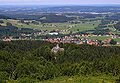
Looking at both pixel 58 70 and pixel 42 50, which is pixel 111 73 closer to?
pixel 58 70

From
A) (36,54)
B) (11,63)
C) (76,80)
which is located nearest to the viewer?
(76,80)

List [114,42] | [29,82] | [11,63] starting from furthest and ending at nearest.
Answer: [114,42], [11,63], [29,82]

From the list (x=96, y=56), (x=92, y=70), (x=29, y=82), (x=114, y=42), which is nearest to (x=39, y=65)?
(x=92, y=70)

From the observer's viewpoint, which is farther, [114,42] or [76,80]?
[114,42]

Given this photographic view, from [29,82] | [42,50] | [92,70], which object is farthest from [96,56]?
[29,82]

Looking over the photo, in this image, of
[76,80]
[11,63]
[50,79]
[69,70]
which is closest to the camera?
[76,80]

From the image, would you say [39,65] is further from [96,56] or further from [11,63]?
[96,56]

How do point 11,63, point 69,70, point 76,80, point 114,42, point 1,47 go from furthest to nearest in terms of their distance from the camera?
point 114,42 < point 1,47 < point 11,63 < point 69,70 < point 76,80

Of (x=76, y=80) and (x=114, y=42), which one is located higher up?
(x=76, y=80)

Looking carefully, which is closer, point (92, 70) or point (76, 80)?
point (76, 80)
